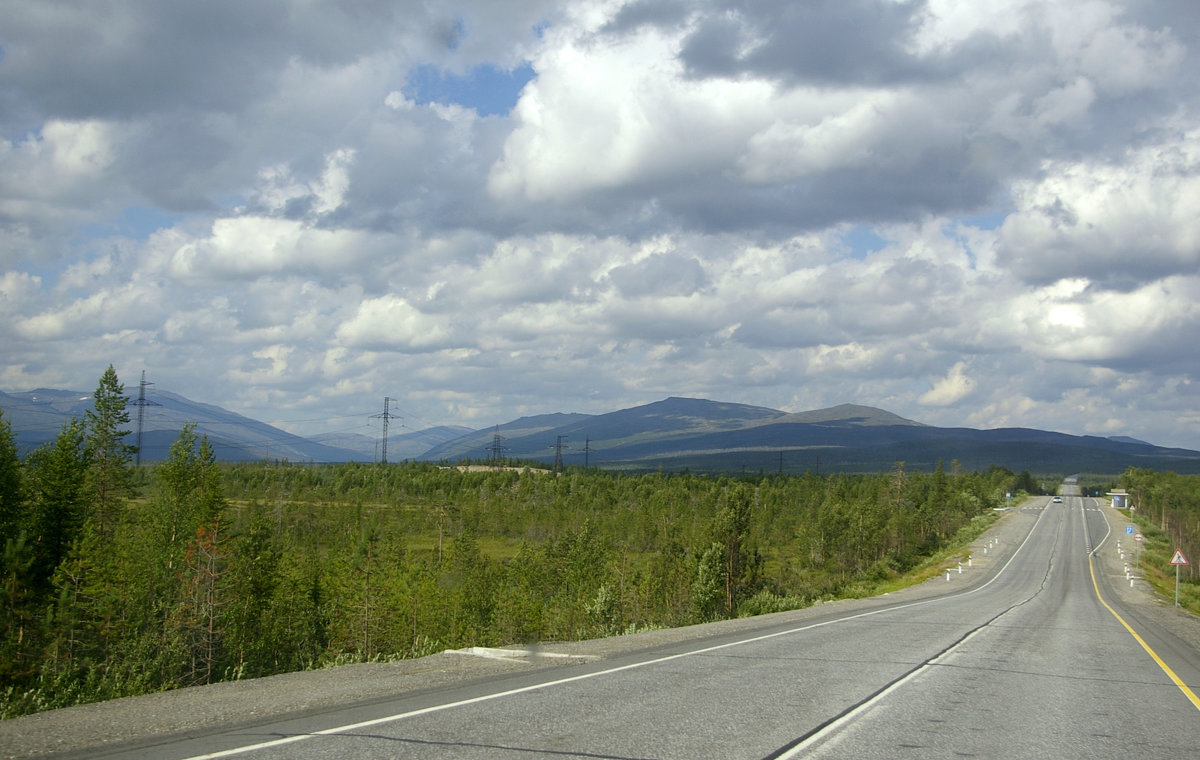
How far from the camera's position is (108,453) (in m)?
49.8

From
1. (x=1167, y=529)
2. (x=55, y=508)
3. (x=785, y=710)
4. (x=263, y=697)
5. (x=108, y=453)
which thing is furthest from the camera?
(x=1167, y=529)

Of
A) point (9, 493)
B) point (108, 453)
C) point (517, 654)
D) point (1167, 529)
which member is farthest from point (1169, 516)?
point (9, 493)

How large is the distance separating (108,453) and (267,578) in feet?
39.9

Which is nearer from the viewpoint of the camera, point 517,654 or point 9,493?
point 517,654

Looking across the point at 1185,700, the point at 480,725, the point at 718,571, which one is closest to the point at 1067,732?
the point at 1185,700

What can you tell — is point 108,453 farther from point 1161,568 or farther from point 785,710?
point 1161,568

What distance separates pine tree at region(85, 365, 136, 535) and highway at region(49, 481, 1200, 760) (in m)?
41.5

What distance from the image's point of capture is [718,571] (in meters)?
58.3

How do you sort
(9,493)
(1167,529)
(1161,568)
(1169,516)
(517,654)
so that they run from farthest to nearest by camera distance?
(1169,516) → (1167,529) → (1161,568) → (9,493) → (517,654)

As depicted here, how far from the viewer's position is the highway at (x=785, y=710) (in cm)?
738

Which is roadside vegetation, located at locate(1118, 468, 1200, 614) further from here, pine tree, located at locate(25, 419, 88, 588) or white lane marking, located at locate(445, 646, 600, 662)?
pine tree, located at locate(25, 419, 88, 588)

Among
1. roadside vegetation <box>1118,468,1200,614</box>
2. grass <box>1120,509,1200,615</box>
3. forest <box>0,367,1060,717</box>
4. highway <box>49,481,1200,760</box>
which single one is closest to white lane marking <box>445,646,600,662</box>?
highway <box>49,481,1200,760</box>

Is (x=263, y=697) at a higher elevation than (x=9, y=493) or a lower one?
lower

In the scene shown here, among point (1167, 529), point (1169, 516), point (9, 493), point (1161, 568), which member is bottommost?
point (1161, 568)
